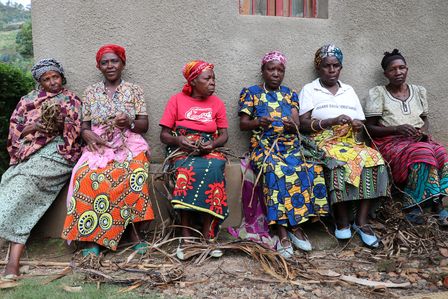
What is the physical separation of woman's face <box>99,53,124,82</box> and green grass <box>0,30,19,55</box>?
54.7 feet

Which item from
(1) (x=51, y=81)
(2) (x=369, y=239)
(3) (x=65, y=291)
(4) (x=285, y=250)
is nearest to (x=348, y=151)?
(2) (x=369, y=239)

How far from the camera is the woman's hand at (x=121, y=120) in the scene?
3.51 m

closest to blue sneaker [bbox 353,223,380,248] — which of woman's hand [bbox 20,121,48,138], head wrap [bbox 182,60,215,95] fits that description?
head wrap [bbox 182,60,215,95]

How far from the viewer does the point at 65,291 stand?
2.68 metres

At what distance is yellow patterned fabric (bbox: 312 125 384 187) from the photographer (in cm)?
350

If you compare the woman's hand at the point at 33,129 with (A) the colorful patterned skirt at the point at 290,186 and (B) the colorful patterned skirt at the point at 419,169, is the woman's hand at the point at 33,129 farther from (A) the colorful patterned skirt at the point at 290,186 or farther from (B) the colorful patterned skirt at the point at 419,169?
(B) the colorful patterned skirt at the point at 419,169

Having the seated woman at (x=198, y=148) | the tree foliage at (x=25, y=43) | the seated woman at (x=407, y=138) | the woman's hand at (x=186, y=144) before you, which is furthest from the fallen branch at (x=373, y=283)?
the tree foliage at (x=25, y=43)

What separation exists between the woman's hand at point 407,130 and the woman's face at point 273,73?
1.23 m

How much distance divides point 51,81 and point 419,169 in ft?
11.0

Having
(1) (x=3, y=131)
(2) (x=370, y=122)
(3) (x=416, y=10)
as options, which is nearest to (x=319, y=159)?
(2) (x=370, y=122)

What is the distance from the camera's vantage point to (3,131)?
16.2ft

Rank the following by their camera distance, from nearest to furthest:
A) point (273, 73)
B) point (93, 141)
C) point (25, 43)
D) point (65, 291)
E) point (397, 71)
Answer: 1. point (65, 291)
2. point (93, 141)
3. point (273, 73)
4. point (397, 71)
5. point (25, 43)

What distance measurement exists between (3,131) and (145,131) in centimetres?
223

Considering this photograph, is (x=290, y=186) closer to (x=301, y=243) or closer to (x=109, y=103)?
(x=301, y=243)
